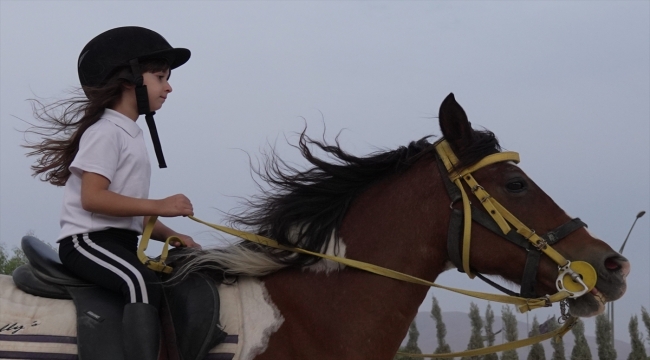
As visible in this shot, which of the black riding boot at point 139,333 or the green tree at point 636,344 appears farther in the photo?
the green tree at point 636,344

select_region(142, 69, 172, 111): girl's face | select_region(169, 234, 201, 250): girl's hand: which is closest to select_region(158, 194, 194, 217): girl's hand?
select_region(169, 234, 201, 250): girl's hand

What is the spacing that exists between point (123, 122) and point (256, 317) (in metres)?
1.30

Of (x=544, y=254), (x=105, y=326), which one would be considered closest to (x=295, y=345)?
(x=105, y=326)

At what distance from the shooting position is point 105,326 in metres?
3.48

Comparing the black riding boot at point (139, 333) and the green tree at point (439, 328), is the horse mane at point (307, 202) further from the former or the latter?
the green tree at point (439, 328)

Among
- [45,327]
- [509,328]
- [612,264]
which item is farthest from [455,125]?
[509,328]

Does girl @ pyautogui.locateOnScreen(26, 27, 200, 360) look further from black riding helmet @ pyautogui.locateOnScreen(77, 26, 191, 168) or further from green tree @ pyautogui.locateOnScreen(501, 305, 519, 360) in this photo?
green tree @ pyautogui.locateOnScreen(501, 305, 519, 360)

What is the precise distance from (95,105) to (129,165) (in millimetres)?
424

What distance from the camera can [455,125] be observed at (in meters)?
4.20

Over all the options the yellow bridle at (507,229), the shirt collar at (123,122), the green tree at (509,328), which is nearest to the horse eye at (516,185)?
the yellow bridle at (507,229)

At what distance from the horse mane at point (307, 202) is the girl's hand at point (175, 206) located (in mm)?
324

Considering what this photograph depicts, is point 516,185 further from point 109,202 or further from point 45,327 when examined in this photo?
point 45,327

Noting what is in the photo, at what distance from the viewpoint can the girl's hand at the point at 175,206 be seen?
3.70 meters

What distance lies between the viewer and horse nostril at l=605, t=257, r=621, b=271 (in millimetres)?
3750
